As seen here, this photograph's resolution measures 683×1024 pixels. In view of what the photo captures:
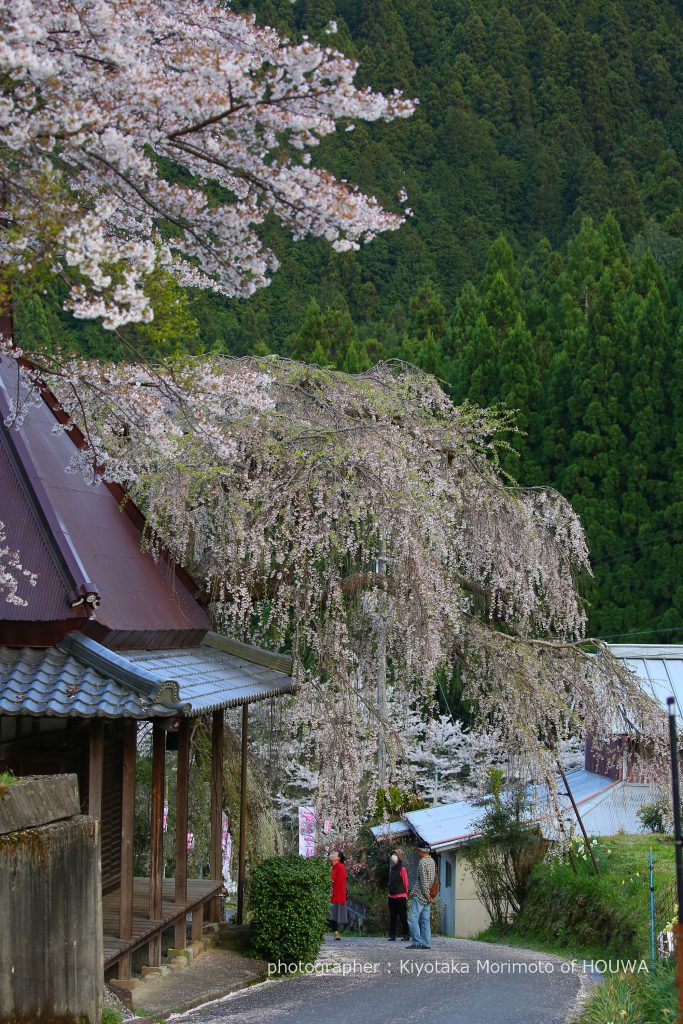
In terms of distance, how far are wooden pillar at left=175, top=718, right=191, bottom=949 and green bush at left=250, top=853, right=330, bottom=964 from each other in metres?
0.90

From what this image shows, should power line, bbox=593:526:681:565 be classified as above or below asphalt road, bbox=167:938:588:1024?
above

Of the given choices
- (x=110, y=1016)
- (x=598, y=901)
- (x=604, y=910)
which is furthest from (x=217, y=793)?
(x=598, y=901)

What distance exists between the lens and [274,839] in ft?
38.8

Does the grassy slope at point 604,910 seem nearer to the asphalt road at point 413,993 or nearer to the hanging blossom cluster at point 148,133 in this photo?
the asphalt road at point 413,993

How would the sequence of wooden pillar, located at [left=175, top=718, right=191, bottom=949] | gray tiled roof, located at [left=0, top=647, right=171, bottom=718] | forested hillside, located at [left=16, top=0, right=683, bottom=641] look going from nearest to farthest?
1. gray tiled roof, located at [left=0, top=647, right=171, bottom=718]
2. wooden pillar, located at [left=175, top=718, right=191, bottom=949]
3. forested hillside, located at [left=16, top=0, right=683, bottom=641]

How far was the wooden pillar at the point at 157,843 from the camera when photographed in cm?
834

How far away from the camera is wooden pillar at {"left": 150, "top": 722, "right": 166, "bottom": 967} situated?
8336 mm

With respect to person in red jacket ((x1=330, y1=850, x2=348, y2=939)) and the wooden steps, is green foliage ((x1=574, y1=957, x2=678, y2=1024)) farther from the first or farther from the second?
person in red jacket ((x1=330, y1=850, x2=348, y2=939))

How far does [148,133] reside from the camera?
5.51 m

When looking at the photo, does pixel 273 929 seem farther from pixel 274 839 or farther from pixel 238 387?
pixel 238 387

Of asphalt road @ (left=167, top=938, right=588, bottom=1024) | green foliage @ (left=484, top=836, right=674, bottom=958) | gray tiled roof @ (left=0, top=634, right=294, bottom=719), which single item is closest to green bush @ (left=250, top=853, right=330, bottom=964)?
asphalt road @ (left=167, top=938, right=588, bottom=1024)

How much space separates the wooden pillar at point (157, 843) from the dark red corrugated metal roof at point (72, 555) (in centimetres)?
82

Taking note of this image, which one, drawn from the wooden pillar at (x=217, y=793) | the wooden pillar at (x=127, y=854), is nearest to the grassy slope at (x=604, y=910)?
the wooden pillar at (x=127, y=854)

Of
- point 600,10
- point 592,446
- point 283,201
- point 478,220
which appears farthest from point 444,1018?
point 600,10
